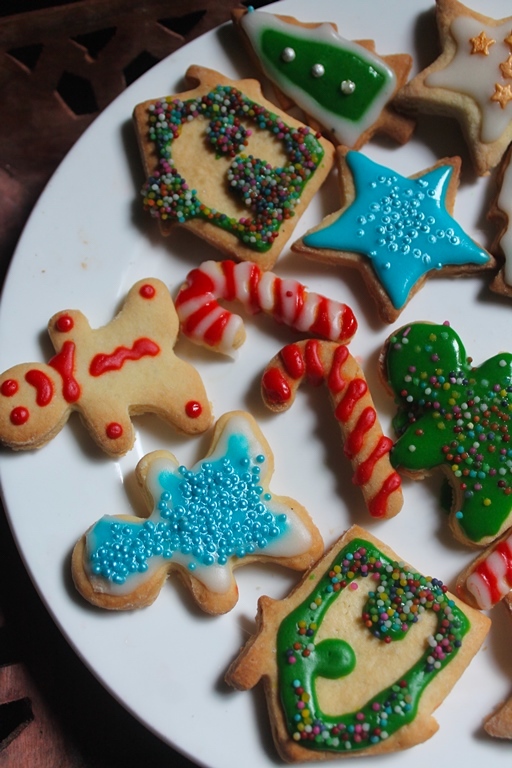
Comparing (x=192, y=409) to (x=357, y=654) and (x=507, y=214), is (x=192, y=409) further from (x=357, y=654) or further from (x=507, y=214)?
(x=507, y=214)

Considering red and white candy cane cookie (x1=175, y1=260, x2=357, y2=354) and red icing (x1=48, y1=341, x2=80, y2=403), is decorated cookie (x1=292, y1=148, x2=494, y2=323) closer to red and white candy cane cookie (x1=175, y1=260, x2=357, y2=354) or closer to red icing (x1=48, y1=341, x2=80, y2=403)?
red and white candy cane cookie (x1=175, y1=260, x2=357, y2=354)

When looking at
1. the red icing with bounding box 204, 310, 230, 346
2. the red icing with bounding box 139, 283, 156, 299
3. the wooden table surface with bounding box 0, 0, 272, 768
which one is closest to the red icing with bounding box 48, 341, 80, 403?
the red icing with bounding box 139, 283, 156, 299

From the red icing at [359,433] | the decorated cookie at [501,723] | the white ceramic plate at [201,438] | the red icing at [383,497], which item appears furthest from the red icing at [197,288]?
the decorated cookie at [501,723]

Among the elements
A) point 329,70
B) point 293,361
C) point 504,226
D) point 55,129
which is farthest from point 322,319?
point 55,129

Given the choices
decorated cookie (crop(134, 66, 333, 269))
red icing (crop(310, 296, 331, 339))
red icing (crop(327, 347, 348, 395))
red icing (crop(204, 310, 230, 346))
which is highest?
decorated cookie (crop(134, 66, 333, 269))

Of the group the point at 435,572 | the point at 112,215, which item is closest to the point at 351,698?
the point at 435,572

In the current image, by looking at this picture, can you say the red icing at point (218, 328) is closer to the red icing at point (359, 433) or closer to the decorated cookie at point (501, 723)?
the red icing at point (359, 433)

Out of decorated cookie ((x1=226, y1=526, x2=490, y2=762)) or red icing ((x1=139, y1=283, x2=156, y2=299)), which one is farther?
red icing ((x1=139, y1=283, x2=156, y2=299))
